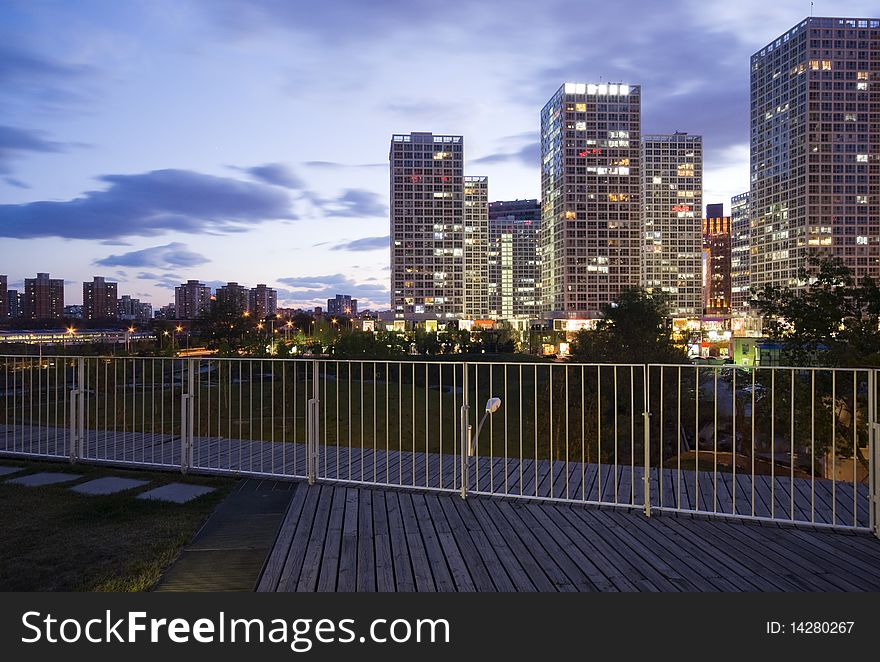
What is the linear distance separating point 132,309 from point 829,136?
19622cm

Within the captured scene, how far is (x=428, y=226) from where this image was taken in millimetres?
143250

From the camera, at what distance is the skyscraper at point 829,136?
430 feet

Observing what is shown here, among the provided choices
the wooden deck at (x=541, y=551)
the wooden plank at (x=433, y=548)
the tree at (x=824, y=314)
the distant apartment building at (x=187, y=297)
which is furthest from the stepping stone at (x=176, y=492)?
the distant apartment building at (x=187, y=297)

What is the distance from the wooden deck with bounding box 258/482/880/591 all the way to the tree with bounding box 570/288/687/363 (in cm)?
2104

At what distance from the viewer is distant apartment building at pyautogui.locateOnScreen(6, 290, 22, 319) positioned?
4631 inches

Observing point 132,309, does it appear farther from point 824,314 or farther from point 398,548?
point 398,548

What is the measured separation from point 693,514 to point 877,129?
17448 centimetres

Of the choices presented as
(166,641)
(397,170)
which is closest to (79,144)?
(166,641)

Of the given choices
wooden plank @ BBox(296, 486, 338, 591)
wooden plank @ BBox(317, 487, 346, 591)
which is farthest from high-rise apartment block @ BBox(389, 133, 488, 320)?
wooden plank @ BBox(317, 487, 346, 591)

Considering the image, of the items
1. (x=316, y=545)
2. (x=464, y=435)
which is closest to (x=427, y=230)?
(x=464, y=435)

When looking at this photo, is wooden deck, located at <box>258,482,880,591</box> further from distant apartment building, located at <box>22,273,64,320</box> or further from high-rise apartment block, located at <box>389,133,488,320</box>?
distant apartment building, located at <box>22,273,64,320</box>

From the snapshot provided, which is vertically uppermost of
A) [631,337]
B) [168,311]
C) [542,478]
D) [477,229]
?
[477,229]

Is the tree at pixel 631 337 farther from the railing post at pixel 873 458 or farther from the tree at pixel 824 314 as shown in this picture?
the railing post at pixel 873 458

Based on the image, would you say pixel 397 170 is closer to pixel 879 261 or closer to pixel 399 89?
pixel 399 89
